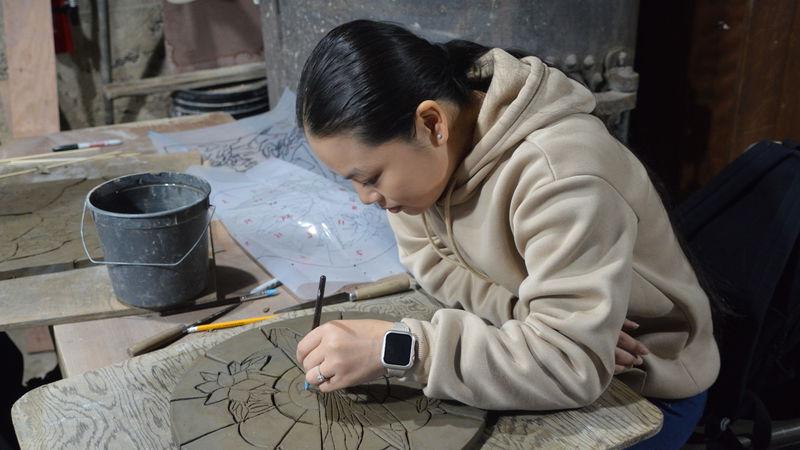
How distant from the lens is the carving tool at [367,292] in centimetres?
145

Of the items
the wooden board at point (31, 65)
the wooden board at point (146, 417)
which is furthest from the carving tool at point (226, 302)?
the wooden board at point (31, 65)

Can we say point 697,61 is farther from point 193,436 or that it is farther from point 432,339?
point 193,436

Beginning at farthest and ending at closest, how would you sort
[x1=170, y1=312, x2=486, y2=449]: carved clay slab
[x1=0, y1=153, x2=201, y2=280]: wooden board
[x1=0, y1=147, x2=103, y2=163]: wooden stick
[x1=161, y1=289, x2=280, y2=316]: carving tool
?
[x1=0, y1=147, x2=103, y2=163]: wooden stick
[x1=0, y1=153, x2=201, y2=280]: wooden board
[x1=161, y1=289, x2=280, y2=316]: carving tool
[x1=170, y1=312, x2=486, y2=449]: carved clay slab

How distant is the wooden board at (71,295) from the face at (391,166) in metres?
0.54

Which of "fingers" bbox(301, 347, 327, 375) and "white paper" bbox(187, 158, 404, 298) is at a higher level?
"fingers" bbox(301, 347, 327, 375)

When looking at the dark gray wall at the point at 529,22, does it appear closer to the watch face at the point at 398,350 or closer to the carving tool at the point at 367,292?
the carving tool at the point at 367,292

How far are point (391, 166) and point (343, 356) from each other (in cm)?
28

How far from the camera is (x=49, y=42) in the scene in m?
2.78

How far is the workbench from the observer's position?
1.02m

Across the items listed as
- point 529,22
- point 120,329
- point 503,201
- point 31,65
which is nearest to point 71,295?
point 120,329

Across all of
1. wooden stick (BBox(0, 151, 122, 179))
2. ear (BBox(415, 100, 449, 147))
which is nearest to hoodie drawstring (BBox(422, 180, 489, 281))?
ear (BBox(415, 100, 449, 147))

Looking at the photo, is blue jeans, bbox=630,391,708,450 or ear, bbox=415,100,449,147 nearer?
ear, bbox=415,100,449,147

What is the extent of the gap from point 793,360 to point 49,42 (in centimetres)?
263

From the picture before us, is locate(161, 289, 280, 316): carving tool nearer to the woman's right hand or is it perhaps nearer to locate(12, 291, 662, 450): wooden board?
locate(12, 291, 662, 450): wooden board
